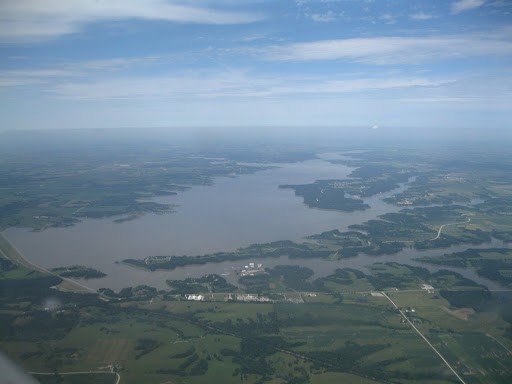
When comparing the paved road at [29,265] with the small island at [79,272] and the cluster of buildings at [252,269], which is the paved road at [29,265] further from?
the cluster of buildings at [252,269]

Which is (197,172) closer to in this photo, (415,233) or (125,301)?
(415,233)

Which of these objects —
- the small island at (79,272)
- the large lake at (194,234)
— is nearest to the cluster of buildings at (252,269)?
the large lake at (194,234)

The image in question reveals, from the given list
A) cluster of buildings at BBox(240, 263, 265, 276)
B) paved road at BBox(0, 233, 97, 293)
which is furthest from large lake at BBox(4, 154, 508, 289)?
cluster of buildings at BBox(240, 263, 265, 276)

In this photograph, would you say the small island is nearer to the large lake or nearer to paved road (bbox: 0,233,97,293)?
paved road (bbox: 0,233,97,293)

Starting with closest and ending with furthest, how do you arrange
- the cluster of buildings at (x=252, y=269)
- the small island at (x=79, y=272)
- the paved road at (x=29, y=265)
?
the paved road at (x=29, y=265) < the small island at (x=79, y=272) < the cluster of buildings at (x=252, y=269)

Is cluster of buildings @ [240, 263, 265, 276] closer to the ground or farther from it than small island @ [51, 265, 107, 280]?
closer to the ground

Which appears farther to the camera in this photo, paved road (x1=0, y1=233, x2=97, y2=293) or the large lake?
the large lake
